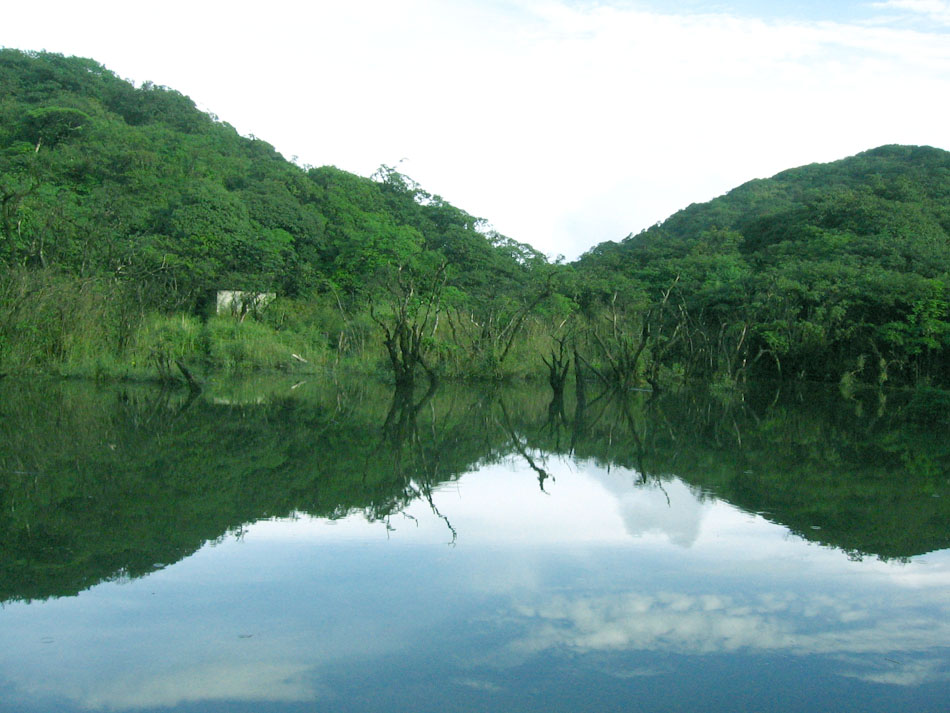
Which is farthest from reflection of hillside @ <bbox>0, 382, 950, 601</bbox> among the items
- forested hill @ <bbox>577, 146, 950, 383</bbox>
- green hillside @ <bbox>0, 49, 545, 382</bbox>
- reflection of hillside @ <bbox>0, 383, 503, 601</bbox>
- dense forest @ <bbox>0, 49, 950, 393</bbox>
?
forested hill @ <bbox>577, 146, 950, 383</bbox>

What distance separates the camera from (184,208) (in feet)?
A: 105

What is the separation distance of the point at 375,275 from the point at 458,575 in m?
29.7

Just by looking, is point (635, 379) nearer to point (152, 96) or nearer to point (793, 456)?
point (793, 456)

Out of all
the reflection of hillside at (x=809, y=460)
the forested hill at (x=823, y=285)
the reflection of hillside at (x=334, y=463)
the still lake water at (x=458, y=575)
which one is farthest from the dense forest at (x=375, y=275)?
the still lake water at (x=458, y=575)

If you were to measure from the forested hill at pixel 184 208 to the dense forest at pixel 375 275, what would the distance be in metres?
0.12

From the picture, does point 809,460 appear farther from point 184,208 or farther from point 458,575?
point 184,208

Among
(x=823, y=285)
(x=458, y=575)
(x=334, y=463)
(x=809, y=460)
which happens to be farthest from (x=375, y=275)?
(x=458, y=575)

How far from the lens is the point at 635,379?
2264 cm

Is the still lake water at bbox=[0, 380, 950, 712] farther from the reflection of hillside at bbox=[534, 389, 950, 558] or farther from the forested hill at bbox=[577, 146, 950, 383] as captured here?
the forested hill at bbox=[577, 146, 950, 383]

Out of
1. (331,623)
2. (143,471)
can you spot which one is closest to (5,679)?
(331,623)

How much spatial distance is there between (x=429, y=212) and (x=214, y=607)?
44.4 m

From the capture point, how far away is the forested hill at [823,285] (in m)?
25.2

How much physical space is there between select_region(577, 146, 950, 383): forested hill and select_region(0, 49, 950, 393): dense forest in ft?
0.34

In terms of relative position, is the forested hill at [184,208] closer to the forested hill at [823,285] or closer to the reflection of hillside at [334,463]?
the forested hill at [823,285]
